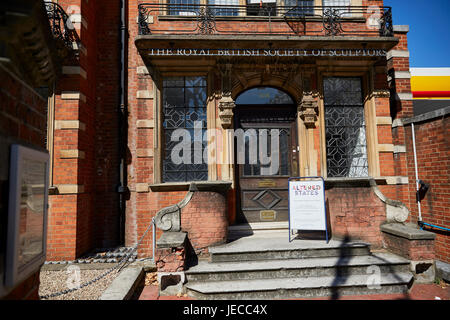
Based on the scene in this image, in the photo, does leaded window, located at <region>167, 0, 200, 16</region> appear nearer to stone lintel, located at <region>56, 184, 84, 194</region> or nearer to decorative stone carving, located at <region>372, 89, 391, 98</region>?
stone lintel, located at <region>56, 184, 84, 194</region>

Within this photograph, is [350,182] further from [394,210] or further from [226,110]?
[226,110]

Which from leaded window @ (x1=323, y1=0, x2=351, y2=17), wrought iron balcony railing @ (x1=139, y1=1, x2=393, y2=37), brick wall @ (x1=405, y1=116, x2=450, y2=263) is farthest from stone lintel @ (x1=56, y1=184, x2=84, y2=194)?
brick wall @ (x1=405, y1=116, x2=450, y2=263)

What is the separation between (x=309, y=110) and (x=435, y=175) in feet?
10.3

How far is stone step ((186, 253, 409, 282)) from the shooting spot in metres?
4.32

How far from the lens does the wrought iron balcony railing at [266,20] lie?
250 inches

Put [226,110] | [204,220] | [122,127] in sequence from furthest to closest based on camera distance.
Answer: [122,127], [226,110], [204,220]

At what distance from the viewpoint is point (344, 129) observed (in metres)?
6.65

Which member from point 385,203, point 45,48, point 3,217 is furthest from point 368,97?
point 3,217

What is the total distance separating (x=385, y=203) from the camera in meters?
5.27

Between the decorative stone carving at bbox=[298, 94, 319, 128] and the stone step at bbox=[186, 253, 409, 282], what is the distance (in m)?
3.36

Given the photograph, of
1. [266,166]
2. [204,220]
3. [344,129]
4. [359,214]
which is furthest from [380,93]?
[204,220]

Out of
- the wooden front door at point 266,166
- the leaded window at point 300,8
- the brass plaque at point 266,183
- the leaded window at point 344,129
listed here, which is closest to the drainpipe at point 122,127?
the wooden front door at point 266,166

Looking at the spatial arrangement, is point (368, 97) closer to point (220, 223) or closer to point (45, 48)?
point (220, 223)

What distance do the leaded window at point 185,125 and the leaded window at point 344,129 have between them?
3.36 metres
